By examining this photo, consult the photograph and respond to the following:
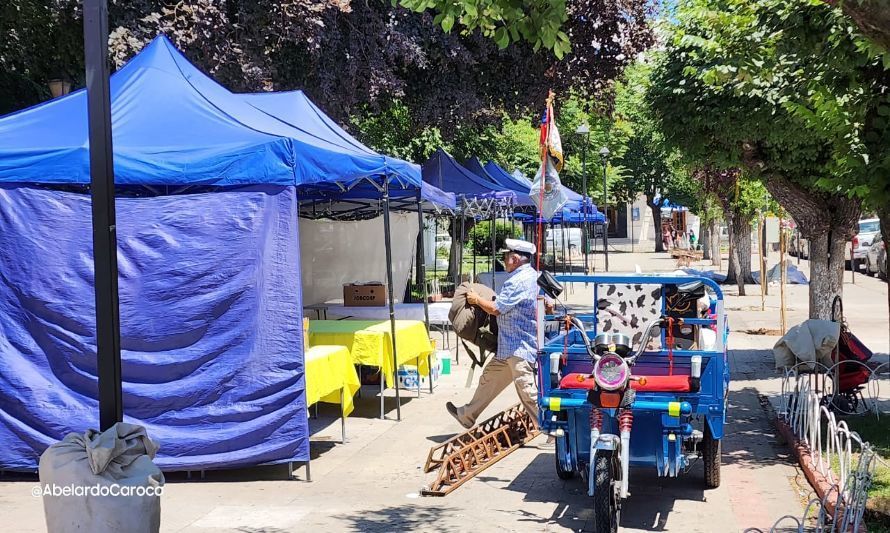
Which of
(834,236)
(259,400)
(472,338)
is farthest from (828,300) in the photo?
(259,400)

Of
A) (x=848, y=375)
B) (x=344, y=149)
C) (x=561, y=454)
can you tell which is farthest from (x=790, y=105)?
(x=344, y=149)

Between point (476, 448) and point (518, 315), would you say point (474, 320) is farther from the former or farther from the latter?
point (476, 448)

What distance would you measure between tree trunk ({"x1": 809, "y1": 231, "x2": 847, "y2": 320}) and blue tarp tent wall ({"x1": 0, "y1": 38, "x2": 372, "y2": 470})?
8.28 metres

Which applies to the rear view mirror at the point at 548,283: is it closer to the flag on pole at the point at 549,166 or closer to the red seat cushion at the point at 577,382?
the red seat cushion at the point at 577,382

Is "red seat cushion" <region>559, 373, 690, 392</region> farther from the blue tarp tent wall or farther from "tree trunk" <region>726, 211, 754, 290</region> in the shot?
"tree trunk" <region>726, 211, 754, 290</region>

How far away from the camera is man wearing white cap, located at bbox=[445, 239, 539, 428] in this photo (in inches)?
342

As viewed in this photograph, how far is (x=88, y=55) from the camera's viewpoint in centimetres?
479

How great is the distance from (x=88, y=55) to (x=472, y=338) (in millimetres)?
5244

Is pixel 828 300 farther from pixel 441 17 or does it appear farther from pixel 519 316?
pixel 441 17

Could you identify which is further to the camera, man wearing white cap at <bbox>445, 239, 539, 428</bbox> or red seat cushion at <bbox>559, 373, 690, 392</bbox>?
man wearing white cap at <bbox>445, 239, 539, 428</bbox>

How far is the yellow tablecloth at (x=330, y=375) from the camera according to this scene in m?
8.67

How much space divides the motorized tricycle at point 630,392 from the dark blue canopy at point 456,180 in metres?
10.8

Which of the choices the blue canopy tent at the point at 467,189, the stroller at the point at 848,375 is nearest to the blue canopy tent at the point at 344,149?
the stroller at the point at 848,375

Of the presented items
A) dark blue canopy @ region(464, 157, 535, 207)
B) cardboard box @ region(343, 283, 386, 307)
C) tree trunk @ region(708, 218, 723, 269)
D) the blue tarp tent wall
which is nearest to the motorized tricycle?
the blue tarp tent wall
